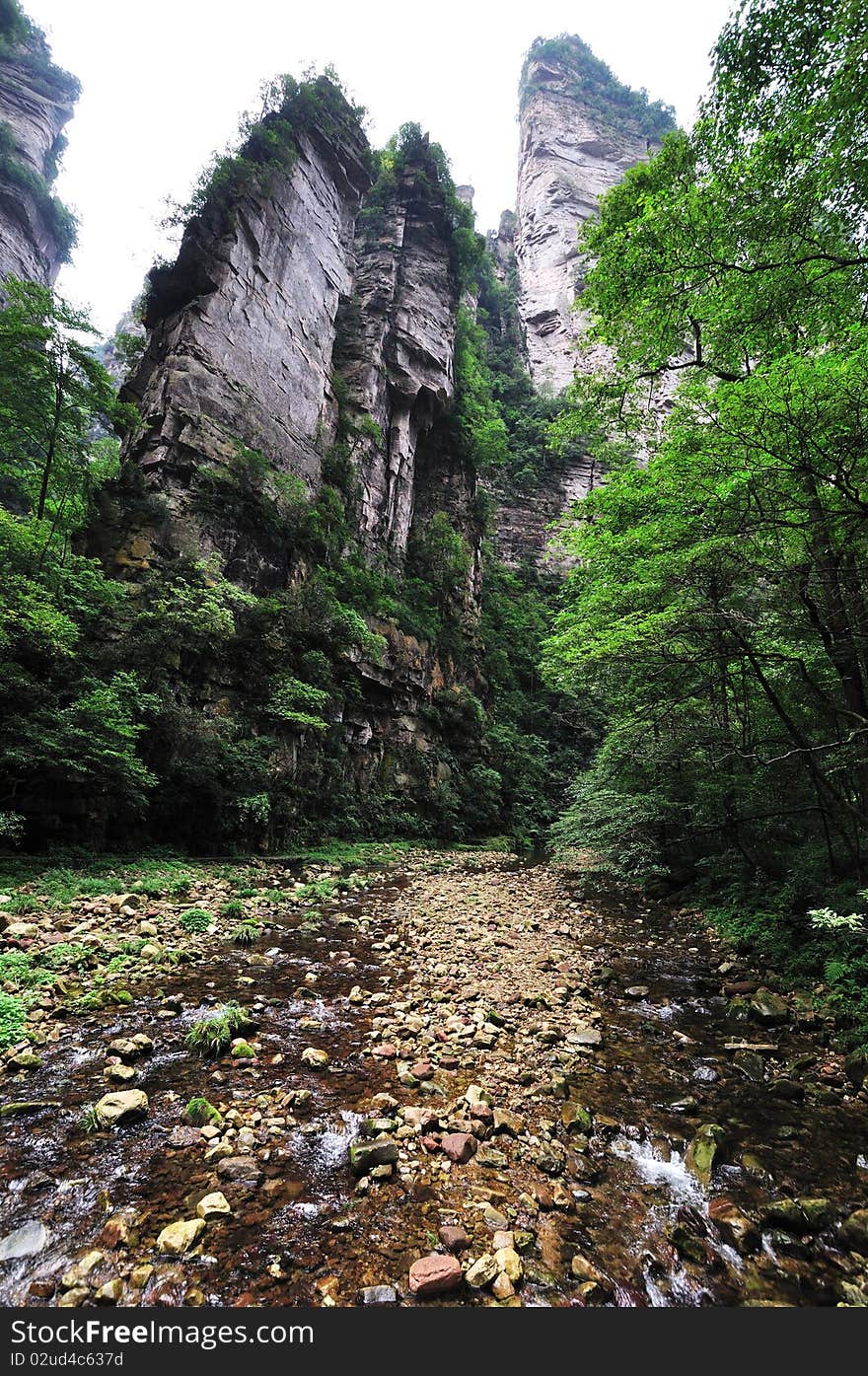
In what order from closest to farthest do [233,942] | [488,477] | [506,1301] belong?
[506,1301], [233,942], [488,477]

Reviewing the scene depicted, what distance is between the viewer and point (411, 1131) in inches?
125

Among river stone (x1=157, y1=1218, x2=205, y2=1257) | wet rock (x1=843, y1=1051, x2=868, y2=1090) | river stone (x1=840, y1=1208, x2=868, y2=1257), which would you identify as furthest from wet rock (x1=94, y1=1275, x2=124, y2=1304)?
wet rock (x1=843, y1=1051, x2=868, y2=1090)

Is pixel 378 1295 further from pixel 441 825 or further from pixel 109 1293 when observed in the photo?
pixel 441 825

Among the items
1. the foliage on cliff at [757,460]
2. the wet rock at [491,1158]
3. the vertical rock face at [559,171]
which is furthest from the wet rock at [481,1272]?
the vertical rock face at [559,171]

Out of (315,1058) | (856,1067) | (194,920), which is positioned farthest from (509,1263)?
(194,920)

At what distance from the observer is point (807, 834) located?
Result: 7.65 metres

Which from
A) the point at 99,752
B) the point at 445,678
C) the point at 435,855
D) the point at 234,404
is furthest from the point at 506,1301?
the point at 445,678

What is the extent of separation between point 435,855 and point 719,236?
1606cm

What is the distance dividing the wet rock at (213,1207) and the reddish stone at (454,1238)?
3.49 feet

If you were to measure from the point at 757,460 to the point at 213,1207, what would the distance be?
6845 mm

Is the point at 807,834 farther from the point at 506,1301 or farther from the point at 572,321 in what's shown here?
the point at 572,321

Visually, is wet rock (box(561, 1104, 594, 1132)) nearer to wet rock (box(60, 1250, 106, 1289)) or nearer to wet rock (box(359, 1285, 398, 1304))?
wet rock (box(359, 1285, 398, 1304))

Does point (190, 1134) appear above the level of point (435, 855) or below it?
above

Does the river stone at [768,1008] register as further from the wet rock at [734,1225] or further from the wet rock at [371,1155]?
the wet rock at [371,1155]
